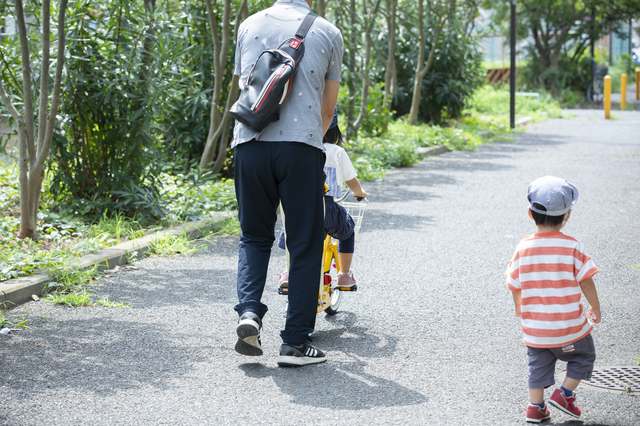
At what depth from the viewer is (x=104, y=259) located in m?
5.27

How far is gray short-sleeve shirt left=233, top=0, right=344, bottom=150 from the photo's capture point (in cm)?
325

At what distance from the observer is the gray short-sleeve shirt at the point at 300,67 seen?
3.25 m

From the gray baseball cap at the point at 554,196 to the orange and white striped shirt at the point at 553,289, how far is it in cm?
10

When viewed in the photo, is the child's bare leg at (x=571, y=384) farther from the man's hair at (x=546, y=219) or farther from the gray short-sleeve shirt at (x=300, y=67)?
the gray short-sleeve shirt at (x=300, y=67)

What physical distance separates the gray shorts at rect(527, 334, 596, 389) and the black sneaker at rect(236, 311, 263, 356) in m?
1.28

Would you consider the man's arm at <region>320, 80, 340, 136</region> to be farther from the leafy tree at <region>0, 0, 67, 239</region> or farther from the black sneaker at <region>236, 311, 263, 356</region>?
the leafy tree at <region>0, 0, 67, 239</region>

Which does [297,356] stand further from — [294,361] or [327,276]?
[327,276]

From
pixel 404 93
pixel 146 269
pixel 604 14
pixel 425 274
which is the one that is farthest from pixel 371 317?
pixel 604 14

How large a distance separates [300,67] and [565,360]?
1782 millimetres

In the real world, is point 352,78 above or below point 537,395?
above

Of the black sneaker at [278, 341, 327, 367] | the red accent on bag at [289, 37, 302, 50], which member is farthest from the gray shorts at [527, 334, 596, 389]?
the red accent on bag at [289, 37, 302, 50]

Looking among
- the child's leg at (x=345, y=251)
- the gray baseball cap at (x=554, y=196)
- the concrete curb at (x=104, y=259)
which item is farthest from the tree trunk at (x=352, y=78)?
the gray baseball cap at (x=554, y=196)

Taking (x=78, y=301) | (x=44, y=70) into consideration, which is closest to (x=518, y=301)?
(x=78, y=301)

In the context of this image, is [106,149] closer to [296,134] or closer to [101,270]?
[101,270]
